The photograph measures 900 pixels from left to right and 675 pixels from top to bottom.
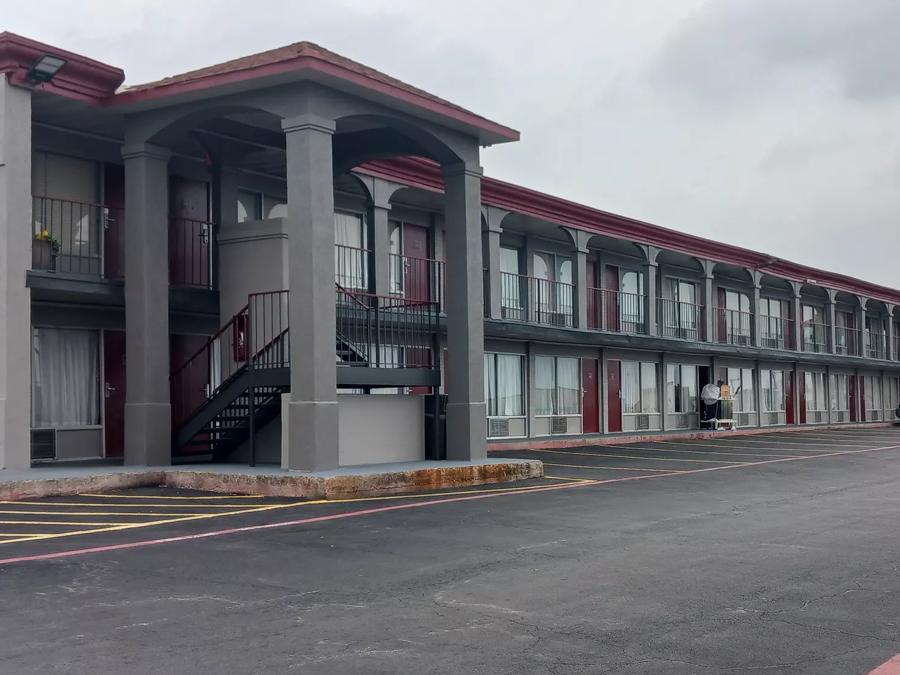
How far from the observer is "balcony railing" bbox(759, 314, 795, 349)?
3925 cm

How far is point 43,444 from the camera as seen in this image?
16.7 metres

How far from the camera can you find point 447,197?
17.6 m

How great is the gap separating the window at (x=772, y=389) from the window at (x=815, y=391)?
6.71 ft

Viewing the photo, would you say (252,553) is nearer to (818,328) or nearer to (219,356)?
(219,356)

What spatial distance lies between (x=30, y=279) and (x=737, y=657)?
1219 centimetres

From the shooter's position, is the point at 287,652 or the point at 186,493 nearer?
the point at 287,652

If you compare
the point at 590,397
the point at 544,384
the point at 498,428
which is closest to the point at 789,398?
the point at 590,397

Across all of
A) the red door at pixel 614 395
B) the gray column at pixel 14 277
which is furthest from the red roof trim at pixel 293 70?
the red door at pixel 614 395

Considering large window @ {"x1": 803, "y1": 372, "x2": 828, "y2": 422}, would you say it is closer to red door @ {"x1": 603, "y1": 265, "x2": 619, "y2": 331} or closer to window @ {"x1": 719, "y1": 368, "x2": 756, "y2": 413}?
window @ {"x1": 719, "y1": 368, "x2": 756, "y2": 413}

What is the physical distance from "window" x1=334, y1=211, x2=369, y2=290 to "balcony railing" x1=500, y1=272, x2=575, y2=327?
4.89 metres

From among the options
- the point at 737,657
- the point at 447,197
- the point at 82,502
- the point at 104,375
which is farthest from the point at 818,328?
the point at 737,657

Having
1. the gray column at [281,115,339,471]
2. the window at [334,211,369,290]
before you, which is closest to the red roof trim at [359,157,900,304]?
the window at [334,211,369,290]

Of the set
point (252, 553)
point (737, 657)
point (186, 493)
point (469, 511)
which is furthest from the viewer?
point (186, 493)

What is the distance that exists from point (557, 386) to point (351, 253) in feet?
27.6
